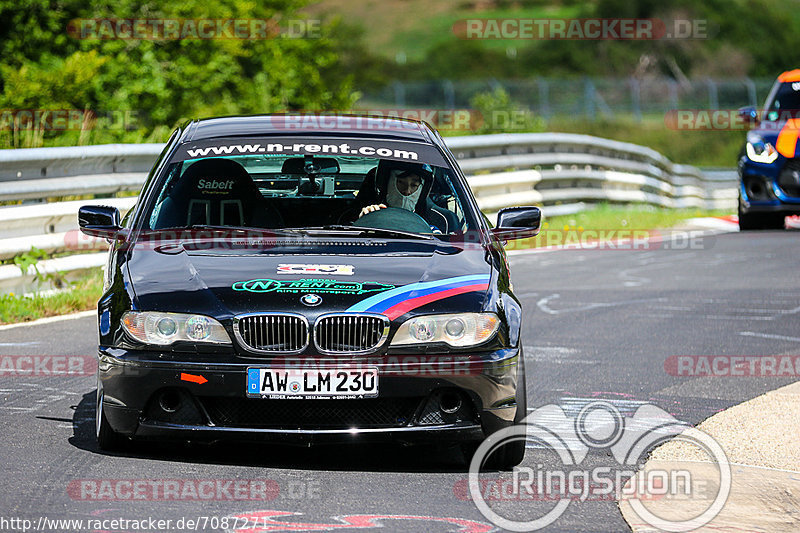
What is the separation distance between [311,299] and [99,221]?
1682 mm

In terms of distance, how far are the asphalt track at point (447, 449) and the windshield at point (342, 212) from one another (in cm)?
110

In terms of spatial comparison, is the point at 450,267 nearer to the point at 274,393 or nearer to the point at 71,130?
the point at 274,393

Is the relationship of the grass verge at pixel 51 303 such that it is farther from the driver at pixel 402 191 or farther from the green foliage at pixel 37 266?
the driver at pixel 402 191

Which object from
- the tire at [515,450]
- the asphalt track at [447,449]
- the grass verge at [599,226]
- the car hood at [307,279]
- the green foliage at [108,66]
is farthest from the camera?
the green foliage at [108,66]

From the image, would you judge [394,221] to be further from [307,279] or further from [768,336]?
[768,336]

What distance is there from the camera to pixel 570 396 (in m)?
7.32

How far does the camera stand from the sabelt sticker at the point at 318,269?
5711mm

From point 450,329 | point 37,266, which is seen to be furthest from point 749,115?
point 450,329

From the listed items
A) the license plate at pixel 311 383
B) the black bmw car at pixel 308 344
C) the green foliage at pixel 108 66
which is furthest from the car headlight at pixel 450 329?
the green foliage at pixel 108 66

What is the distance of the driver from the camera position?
6.99 meters

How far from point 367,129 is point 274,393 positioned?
228cm

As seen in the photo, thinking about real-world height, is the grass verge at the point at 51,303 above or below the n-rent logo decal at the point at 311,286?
below

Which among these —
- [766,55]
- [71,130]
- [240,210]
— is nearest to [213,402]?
[240,210]

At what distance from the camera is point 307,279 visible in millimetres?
5645
